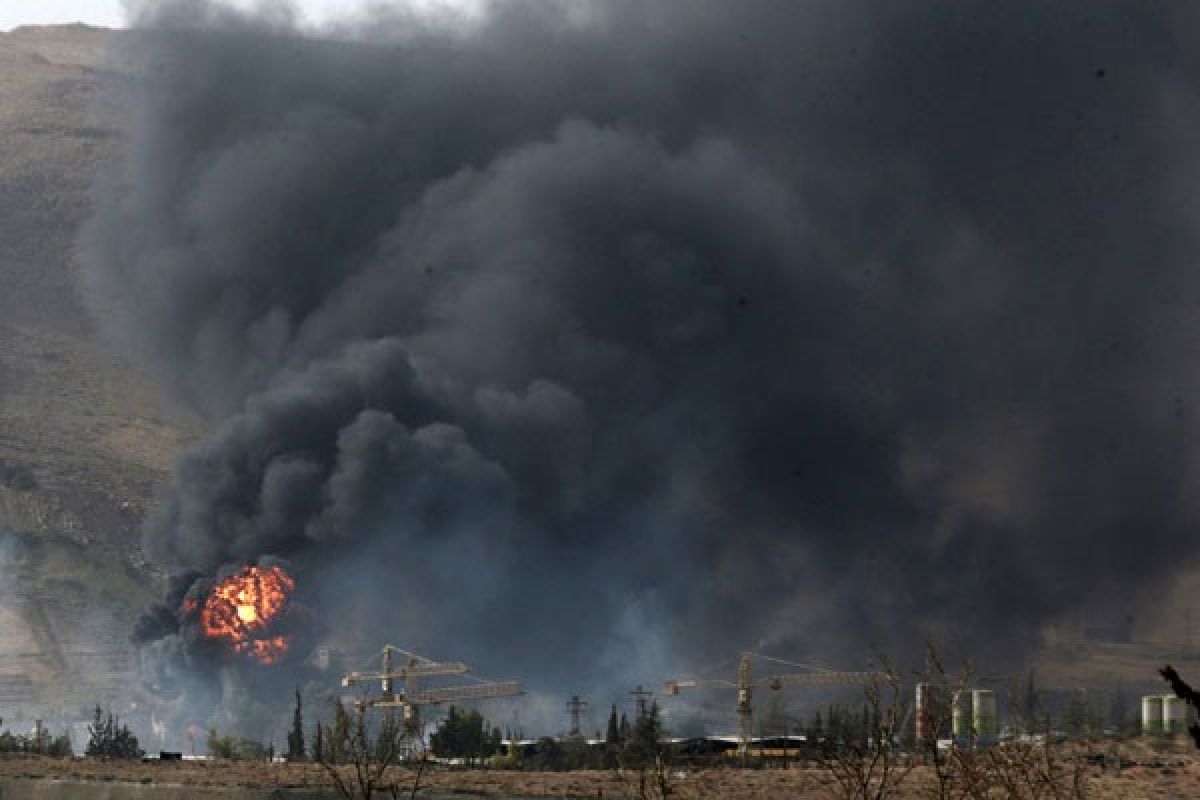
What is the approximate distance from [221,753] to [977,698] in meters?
58.9

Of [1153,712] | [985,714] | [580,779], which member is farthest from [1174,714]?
[580,779]

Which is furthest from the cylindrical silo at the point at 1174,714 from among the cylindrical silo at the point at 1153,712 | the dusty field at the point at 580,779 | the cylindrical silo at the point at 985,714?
the dusty field at the point at 580,779

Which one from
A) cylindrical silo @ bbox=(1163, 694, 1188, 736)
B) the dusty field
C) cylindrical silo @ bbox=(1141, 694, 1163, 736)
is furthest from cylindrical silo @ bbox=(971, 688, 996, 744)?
the dusty field

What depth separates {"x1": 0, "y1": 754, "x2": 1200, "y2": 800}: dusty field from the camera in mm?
100750

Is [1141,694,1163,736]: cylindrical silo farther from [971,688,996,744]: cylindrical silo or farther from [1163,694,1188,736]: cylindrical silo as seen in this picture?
[971,688,996,744]: cylindrical silo

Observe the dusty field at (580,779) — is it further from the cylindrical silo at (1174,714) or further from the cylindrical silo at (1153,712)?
the cylindrical silo at (1153,712)

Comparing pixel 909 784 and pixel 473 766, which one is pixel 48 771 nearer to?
pixel 473 766

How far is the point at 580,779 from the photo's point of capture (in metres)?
122

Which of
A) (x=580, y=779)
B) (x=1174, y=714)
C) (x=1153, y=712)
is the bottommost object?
(x=580, y=779)

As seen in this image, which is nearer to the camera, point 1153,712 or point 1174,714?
point 1174,714

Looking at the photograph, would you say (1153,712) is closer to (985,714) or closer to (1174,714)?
(1174,714)

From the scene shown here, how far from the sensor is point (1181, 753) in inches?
4589

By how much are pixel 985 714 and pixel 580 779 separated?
2248 inches

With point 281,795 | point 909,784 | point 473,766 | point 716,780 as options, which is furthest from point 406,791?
point 473,766
